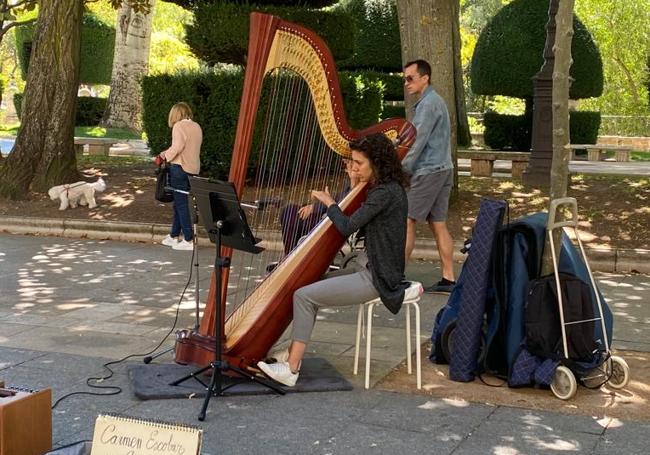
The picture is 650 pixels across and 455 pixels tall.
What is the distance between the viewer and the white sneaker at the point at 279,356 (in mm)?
6292

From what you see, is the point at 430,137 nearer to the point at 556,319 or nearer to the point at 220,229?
the point at 556,319

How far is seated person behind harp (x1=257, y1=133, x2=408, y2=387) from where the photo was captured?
240 inches

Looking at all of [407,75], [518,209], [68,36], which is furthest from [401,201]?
[68,36]

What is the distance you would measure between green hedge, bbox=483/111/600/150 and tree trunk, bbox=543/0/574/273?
1443cm

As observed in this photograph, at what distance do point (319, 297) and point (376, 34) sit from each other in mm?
18847

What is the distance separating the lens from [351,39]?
16.2 meters

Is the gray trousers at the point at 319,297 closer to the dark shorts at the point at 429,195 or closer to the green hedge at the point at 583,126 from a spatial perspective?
the dark shorts at the point at 429,195

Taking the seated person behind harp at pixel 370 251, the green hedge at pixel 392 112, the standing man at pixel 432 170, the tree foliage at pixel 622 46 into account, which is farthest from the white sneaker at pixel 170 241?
the tree foliage at pixel 622 46

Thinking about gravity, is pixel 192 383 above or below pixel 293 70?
below

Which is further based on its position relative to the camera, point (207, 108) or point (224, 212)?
point (207, 108)

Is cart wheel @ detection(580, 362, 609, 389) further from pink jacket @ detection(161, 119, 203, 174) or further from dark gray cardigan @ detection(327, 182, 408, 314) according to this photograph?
pink jacket @ detection(161, 119, 203, 174)

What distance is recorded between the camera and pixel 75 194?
13.8 metres

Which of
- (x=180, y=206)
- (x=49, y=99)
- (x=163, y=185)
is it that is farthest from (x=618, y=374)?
(x=49, y=99)

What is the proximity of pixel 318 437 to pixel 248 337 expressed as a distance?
38.1 inches
